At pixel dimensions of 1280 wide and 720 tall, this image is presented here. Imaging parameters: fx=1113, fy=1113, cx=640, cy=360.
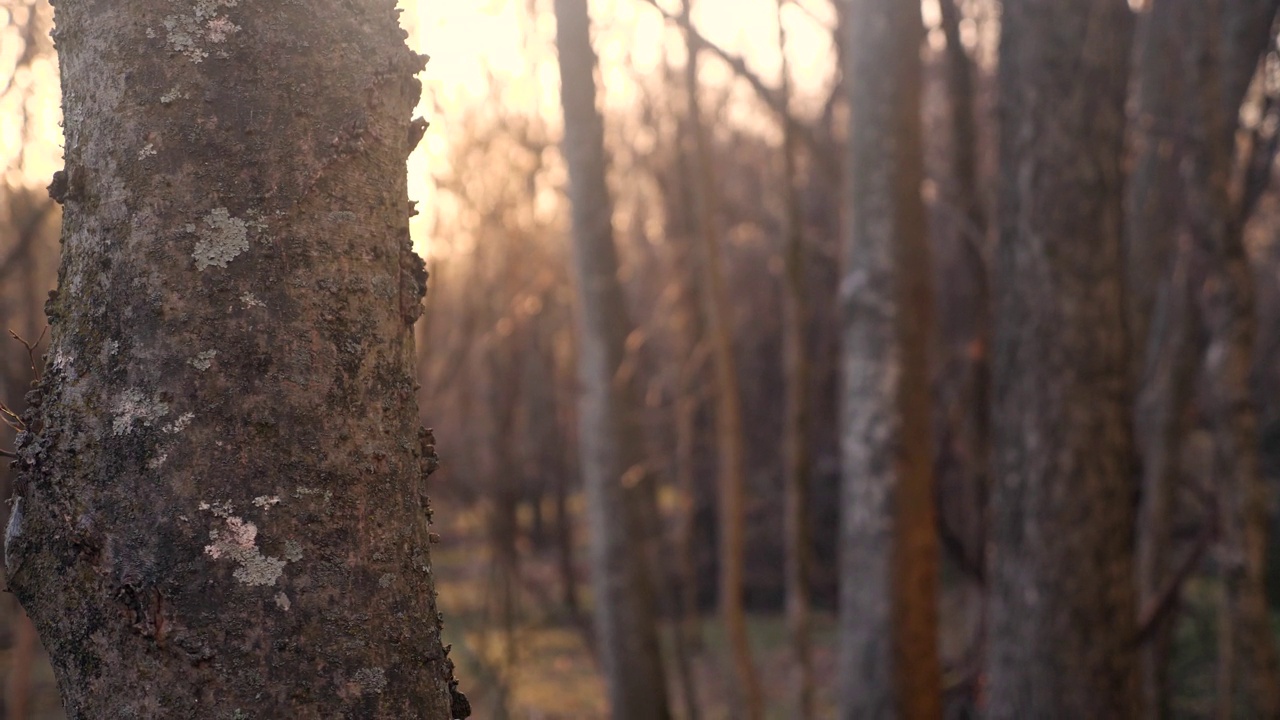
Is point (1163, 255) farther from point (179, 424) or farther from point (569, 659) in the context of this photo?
point (569, 659)

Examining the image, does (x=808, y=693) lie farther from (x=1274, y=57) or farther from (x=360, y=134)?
(x=360, y=134)

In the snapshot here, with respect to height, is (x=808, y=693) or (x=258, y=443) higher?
(x=258, y=443)

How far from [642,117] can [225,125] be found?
1120 centimetres

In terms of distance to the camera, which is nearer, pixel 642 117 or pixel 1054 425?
pixel 1054 425

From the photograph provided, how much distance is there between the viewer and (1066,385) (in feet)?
13.6

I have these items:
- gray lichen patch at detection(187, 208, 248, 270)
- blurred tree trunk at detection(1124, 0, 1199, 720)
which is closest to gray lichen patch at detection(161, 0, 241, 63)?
gray lichen patch at detection(187, 208, 248, 270)

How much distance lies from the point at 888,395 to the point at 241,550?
4.05 metres

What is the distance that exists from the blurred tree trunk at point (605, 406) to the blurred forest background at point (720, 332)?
0.71ft

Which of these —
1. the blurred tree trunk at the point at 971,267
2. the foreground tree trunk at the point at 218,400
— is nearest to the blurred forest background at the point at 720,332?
the blurred tree trunk at the point at 971,267

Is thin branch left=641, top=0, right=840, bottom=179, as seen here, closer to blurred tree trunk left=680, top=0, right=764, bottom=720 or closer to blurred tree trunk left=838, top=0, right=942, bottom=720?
blurred tree trunk left=680, top=0, right=764, bottom=720

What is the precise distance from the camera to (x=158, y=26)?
1.06m

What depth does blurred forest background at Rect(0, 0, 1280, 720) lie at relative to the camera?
21.5 feet

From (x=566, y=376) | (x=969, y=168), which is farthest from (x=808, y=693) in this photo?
(x=566, y=376)

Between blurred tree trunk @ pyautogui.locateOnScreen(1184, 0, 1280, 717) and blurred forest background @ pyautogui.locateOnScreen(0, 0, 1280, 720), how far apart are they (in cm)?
15
